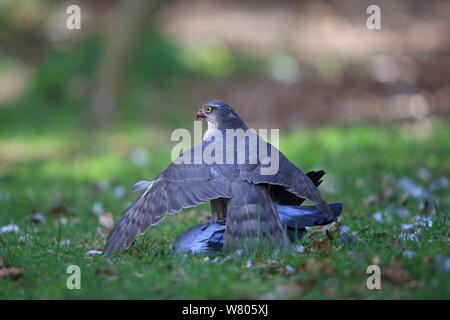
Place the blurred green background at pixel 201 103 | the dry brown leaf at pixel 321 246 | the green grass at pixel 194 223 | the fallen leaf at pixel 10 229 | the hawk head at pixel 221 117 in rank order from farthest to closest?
the fallen leaf at pixel 10 229 < the hawk head at pixel 221 117 < the blurred green background at pixel 201 103 < the dry brown leaf at pixel 321 246 < the green grass at pixel 194 223

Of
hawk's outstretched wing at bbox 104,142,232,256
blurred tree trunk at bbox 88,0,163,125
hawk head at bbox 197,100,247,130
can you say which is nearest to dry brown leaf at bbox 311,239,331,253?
hawk's outstretched wing at bbox 104,142,232,256

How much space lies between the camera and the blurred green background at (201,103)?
13.5ft

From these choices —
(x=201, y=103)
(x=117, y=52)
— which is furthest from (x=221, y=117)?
(x=201, y=103)

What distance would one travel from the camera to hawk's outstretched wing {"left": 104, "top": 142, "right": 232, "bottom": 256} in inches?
152

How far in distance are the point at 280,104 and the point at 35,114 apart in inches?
189

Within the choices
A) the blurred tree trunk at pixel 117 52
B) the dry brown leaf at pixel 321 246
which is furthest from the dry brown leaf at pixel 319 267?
the blurred tree trunk at pixel 117 52

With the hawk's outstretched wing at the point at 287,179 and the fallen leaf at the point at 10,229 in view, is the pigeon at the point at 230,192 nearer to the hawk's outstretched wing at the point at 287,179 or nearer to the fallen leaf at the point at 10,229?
the hawk's outstretched wing at the point at 287,179

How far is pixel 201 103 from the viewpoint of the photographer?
11.2 m

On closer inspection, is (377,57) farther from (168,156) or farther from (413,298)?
(413,298)

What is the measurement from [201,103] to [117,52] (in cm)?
206

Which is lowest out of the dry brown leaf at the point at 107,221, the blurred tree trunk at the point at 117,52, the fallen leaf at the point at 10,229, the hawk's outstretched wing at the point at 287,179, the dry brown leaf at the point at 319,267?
the dry brown leaf at the point at 319,267

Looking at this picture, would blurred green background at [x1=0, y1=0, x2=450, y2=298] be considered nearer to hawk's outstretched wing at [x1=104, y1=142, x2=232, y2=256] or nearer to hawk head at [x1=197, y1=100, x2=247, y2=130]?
hawk's outstretched wing at [x1=104, y1=142, x2=232, y2=256]

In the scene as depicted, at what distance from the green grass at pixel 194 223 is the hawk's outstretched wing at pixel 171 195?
16 cm

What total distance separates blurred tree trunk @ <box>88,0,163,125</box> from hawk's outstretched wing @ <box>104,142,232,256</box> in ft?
20.5
